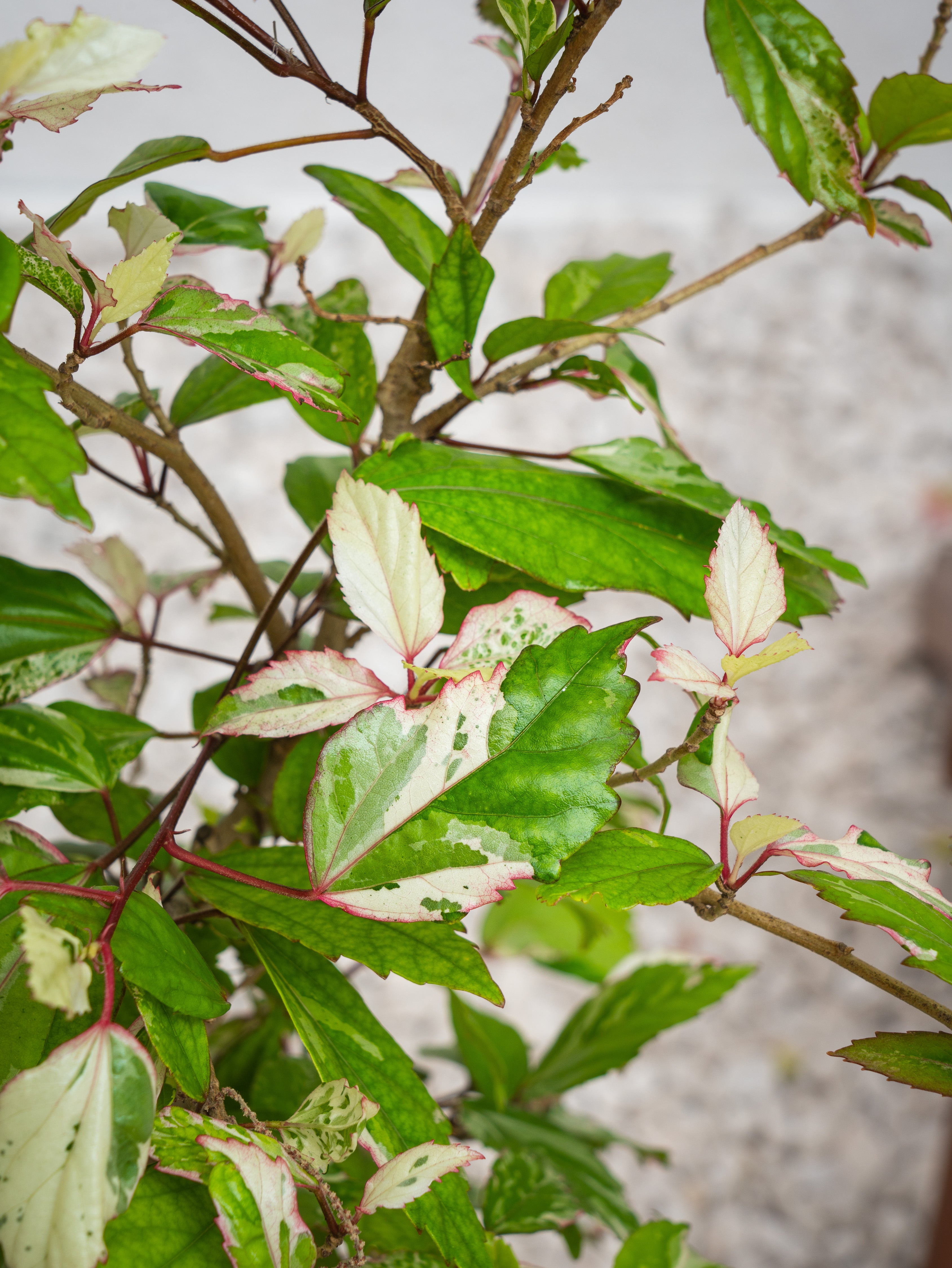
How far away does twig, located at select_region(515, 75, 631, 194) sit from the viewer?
213mm

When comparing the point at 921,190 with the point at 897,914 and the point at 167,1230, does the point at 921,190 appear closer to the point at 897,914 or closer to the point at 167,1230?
the point at 897,914

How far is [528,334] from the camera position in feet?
0.88

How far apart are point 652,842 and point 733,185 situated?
1346 mm

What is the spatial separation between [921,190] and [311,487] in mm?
231

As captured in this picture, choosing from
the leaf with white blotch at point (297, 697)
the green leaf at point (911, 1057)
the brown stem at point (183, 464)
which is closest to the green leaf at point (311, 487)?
the brown stem at point (183, 464)

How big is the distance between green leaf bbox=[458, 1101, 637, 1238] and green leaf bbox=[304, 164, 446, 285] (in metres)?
0.33

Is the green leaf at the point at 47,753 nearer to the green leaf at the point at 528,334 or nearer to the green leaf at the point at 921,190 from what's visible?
the green leaf at the point at 528,334

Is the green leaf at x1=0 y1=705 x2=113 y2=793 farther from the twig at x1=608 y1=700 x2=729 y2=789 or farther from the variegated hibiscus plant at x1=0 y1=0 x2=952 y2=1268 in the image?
the twig at x1=608 y1=700 x2=729 y2=789

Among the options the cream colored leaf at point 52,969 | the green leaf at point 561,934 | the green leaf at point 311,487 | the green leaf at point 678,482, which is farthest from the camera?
the green leaf at point 561,934

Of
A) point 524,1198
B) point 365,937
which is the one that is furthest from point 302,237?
point 524,1198

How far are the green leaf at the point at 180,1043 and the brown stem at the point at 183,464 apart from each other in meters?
0.13

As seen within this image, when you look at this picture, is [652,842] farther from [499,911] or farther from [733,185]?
[733,185]

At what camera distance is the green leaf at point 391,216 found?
0.91ft

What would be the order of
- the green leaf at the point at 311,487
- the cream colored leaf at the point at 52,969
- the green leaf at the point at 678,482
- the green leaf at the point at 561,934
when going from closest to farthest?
1. the cream colored leaf at the point at 52,969
2. the green leaf at the point at 678,482
3. the green leaf at the point at 311,487
4. the green leaf at the point at 561,934
